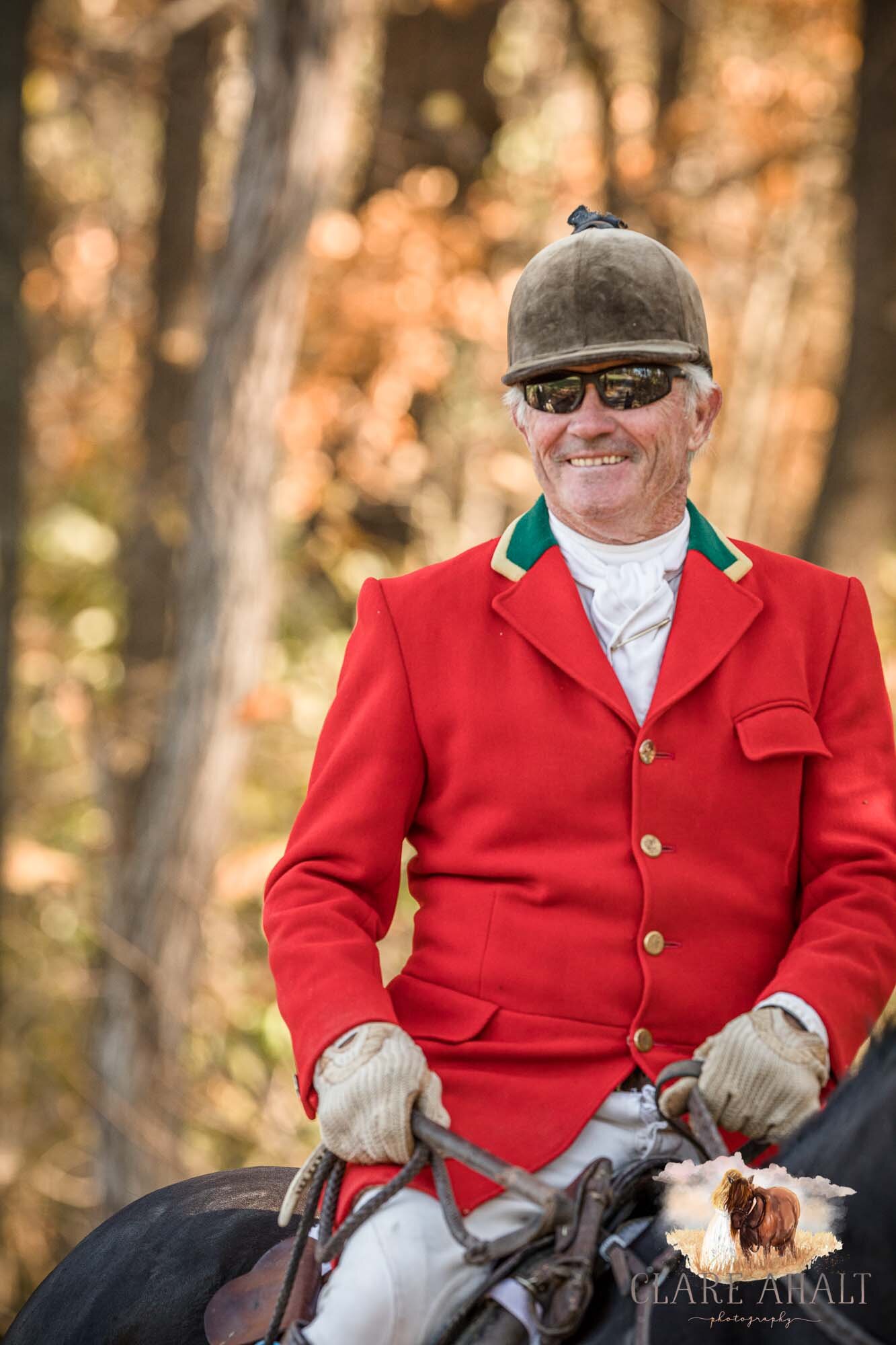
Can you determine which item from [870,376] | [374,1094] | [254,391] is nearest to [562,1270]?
[374,1094]

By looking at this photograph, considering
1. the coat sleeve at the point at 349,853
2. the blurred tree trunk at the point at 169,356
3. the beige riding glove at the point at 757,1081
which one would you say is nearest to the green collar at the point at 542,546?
the coat sleeve at the point at 349,853

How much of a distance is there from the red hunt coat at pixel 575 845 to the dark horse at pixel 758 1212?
333 mm

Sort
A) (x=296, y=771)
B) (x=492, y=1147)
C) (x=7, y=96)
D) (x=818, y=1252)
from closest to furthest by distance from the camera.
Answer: (x=818, y=1252) < (x=492, y=1147) < (x=7, y=96) < (x=296, y=771)

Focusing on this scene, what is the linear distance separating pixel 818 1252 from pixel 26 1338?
1.63 meters

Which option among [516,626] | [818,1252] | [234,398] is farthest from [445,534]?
[818,1252]

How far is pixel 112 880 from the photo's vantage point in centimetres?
658

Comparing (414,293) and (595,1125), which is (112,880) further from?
(595,1125)

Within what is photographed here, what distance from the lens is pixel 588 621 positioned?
2369 mm

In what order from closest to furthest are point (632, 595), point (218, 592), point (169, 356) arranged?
1. point (632, 595)
2. point (218, 592)
3. point (169, 356)

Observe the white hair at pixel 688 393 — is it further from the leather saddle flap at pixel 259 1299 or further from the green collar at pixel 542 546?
the leather saddle flap at pixel 259 1299

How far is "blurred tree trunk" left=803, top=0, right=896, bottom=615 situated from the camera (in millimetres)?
7113

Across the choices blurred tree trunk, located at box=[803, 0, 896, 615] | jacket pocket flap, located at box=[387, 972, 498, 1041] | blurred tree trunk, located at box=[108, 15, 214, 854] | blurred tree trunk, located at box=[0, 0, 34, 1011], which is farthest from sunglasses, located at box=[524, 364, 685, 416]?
blurred tree trunk, located at box=[108, 15, 214, 854]

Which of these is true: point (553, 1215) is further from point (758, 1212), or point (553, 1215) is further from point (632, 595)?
point (632, 595)

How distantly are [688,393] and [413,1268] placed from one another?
4.69 feet
